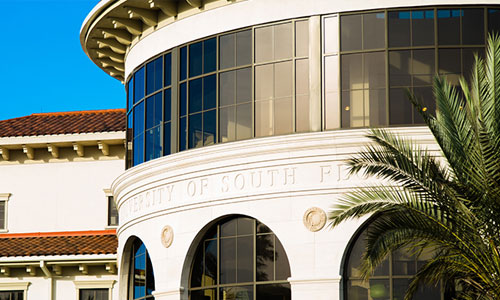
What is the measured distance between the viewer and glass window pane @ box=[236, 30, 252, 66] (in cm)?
2911

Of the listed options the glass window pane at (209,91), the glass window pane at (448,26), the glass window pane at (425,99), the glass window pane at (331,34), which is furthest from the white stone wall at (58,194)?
the glass window pane at (448,26)

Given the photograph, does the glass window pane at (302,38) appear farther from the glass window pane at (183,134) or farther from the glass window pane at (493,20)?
the glass window pane at (493,20)

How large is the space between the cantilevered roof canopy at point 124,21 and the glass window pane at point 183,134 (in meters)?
3.42

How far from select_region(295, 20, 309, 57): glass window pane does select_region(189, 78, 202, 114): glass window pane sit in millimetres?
3399

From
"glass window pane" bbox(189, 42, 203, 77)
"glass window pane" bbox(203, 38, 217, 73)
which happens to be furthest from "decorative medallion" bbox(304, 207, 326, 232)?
"glass window pane" bbox(189, 42, 203, 77)

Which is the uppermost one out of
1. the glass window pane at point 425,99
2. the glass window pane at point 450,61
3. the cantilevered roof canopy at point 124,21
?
the cantilevered roof canopy at point 124,21

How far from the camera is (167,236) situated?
3017 centimetres

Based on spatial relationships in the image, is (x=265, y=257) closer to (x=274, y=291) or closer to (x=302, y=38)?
(x=274, y=291)

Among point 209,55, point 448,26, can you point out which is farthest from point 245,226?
point 448,26

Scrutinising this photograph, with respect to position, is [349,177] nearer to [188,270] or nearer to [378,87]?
[378,87]

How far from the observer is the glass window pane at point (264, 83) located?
1128 inches

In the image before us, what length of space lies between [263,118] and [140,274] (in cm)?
765

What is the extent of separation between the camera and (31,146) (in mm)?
39750

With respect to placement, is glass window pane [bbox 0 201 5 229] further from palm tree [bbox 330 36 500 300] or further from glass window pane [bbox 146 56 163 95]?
palm tree [bbox 330 36 500 300]
